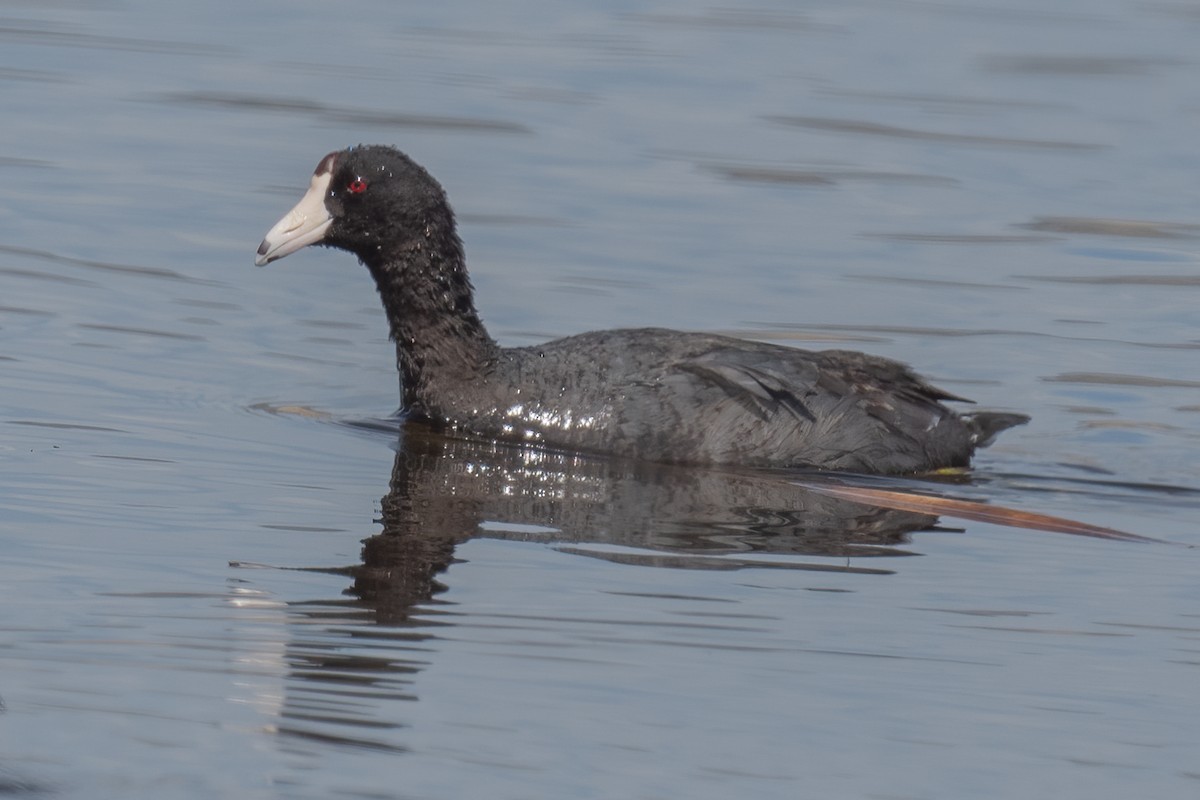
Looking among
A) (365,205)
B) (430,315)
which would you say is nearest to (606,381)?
(430,315)

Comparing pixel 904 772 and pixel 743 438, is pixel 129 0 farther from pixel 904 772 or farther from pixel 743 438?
pixel 904 772

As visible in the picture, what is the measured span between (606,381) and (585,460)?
32 cm

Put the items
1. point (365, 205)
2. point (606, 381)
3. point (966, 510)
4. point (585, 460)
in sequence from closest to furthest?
point (966, 510), point (585, 460), point (606, 381), point (365, 205)

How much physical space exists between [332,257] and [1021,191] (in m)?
3.75

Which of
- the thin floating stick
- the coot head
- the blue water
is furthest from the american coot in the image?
the thin floating stick

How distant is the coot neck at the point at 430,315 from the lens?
8.12 meters

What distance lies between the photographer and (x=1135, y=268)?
10969 mm

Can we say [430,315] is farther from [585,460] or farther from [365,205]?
[585,460]

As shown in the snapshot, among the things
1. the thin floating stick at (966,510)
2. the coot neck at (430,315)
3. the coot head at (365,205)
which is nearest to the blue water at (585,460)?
the thin floating stick at (966,510)

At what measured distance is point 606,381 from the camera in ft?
25.3

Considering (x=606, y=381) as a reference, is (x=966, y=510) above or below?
below

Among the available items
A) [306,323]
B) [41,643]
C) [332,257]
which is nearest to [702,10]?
[332,257]

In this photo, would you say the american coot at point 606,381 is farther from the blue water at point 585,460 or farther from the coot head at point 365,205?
the blue water at point 585,460

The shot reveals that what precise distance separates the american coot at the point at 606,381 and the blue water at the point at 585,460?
23 centimetres
